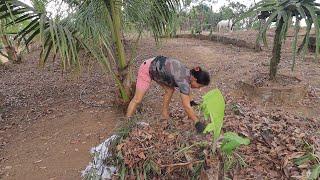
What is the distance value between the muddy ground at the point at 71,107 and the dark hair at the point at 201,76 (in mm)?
709

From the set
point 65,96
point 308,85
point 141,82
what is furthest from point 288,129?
point 65,96

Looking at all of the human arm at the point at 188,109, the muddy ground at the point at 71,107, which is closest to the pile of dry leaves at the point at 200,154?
the human arm at the point at 188,109

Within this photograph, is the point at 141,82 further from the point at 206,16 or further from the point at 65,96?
the point at 206,16

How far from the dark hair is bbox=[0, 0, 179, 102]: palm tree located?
54.6 inches

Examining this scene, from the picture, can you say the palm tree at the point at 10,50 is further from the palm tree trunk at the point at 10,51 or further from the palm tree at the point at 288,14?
the palm tree at the point at 288,14

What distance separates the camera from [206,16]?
19.7 m

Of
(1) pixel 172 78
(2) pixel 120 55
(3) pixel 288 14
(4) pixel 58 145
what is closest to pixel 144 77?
(1) pixel 172 78

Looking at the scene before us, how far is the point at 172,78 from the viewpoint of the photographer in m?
4.02

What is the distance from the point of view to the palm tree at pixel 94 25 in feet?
13.5

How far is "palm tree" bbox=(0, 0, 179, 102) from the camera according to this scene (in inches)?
162

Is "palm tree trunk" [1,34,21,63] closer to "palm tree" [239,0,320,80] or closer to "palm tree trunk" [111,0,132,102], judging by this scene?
"palm tree trunk" [111,0,132,102]

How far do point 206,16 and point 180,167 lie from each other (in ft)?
58.9

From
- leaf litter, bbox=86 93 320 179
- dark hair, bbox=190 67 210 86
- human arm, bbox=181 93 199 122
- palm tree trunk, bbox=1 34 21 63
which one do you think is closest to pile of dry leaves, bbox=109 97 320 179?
leaf litter, bbox=86 93 320 179

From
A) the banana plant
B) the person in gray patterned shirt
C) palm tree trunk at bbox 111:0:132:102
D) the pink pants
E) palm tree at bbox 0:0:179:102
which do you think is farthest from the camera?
palm tree trunk at bbox 111:0:132:102
